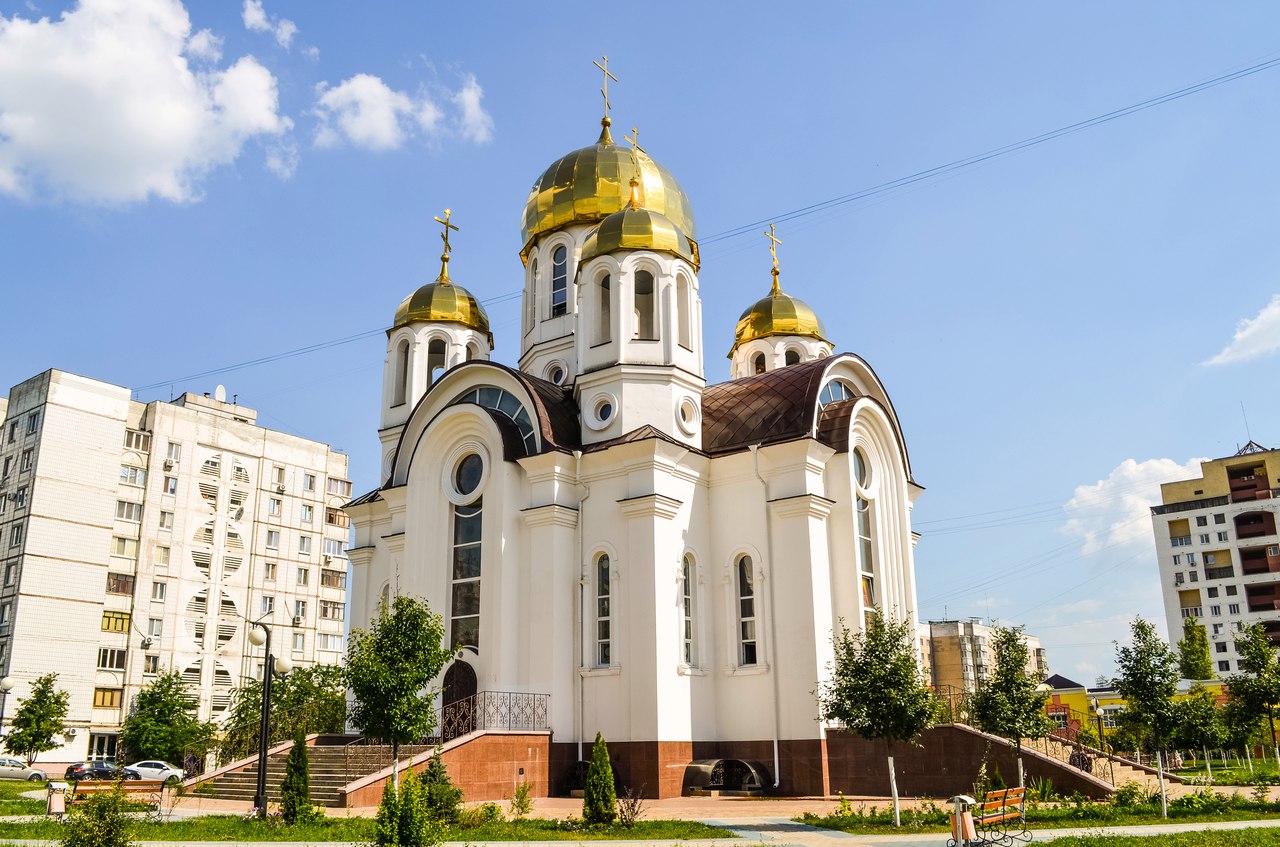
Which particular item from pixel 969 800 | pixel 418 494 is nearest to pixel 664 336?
pixel 418 494

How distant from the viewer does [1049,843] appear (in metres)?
11.8

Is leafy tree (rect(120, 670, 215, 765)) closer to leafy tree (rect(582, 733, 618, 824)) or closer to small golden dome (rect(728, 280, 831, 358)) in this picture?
small golden dome (rect(728, 280, 831, 358))

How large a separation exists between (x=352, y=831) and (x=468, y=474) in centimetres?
1127

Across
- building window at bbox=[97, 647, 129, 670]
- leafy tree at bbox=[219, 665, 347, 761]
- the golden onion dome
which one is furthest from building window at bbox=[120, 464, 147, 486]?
the golden onion dome

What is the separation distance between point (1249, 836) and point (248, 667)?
39.8 m

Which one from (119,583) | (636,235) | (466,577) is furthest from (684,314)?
(119,583)

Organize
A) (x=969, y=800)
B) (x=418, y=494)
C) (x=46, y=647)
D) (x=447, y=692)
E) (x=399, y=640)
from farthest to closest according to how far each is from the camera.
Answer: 1. (x=46, y=647)
2. (x=418, y=494)
3. (x=447, y=692)
4. (x=399, y=640)
5. (x=969, y=800)

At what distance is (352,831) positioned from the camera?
13312 mm

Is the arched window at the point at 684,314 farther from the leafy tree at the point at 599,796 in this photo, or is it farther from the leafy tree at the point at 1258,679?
the leafy tree at the point at 1258,679

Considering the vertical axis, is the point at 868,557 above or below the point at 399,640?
above

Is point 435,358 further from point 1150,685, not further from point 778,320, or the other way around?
point 1150,685

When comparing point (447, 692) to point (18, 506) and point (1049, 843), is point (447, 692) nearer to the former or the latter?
point (1049, 843)

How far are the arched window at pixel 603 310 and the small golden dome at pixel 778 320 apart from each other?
28.1 feet

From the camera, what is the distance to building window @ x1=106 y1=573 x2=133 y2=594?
40.4 meters
